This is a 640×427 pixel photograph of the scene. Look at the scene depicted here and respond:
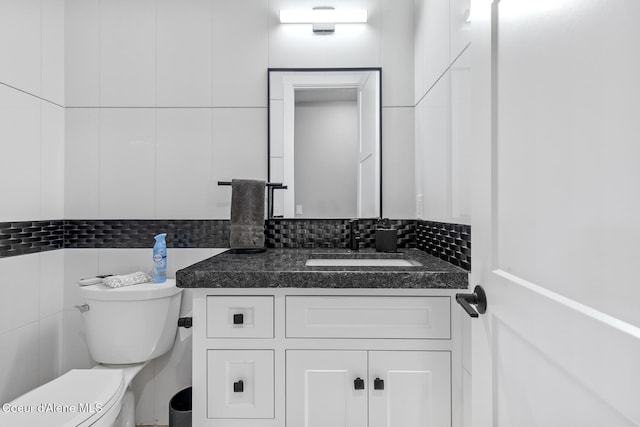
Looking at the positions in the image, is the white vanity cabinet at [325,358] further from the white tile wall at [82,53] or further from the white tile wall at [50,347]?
the white tile wall at [82,53]

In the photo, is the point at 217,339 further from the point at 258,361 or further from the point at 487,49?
the point at 487,49

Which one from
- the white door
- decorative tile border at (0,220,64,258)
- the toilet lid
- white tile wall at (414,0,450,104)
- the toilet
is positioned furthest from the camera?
decorative tile border at (0,220,64,258)

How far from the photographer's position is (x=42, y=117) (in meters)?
1.65

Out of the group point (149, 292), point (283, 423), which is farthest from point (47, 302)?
point (283, 423)

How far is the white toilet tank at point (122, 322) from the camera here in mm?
1455

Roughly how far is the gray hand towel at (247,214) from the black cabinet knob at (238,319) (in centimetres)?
48

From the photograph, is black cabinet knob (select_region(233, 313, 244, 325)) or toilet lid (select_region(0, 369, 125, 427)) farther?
black cabinet knob (select_region(233, 313, 244, 325))

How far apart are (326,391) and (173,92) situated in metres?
1.55

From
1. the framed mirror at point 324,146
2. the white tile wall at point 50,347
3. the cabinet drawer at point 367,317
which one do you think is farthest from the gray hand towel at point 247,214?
the white tile wall at point 50,347

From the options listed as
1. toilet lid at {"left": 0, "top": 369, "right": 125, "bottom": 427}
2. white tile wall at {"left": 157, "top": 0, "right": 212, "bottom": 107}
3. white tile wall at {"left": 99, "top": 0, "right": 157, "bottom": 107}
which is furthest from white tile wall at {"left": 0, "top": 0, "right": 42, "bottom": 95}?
toilet lid at {"left": 0, "top": 369, "right": 125, "bottom": 427}

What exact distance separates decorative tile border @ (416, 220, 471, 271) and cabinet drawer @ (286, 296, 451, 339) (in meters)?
0.16

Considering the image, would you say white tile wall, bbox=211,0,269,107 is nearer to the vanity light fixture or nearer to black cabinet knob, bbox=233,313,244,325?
the vanity light fixture

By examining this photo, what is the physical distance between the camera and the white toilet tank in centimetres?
146

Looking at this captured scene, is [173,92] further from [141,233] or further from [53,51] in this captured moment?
[141,233]
